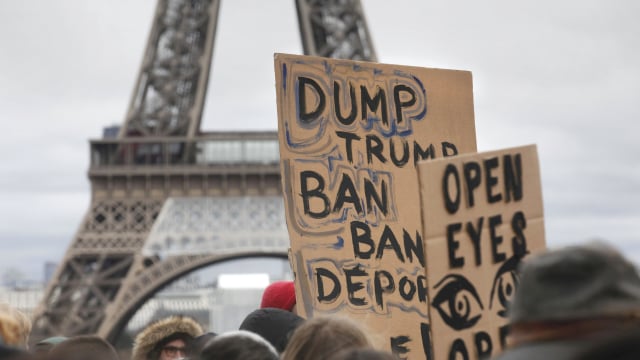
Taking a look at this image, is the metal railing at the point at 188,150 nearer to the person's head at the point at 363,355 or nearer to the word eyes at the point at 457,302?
the word eyes at the point at 457,302

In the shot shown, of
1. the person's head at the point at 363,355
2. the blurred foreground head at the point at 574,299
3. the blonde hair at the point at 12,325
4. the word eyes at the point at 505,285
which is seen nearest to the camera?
the blurred foreground head at the point at 574,299

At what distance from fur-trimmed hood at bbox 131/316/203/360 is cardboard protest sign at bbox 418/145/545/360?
229 centimetres

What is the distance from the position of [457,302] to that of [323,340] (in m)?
0.85

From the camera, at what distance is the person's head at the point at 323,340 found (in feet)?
11.2

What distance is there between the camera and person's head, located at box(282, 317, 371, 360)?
341 centimetres

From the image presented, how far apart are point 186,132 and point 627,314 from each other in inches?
1259

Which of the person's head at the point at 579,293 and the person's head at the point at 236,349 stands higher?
the person's head at the point at 579,293

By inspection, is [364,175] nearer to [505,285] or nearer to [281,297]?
[281,297]

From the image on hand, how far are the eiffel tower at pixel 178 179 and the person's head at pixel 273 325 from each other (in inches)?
1029

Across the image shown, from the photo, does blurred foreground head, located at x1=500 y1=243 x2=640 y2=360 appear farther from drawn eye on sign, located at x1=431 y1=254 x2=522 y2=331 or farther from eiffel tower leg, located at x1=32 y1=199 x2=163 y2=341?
eiffel tower leg, located at x1=32 y1=199 x2=163 y2=341

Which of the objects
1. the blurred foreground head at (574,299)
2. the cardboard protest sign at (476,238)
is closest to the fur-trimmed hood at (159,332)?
the cardboard protest sign at (476,238)

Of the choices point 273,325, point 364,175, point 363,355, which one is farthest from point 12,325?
point 364,175

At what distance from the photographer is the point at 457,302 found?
13.4 ft

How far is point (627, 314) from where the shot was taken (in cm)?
236
